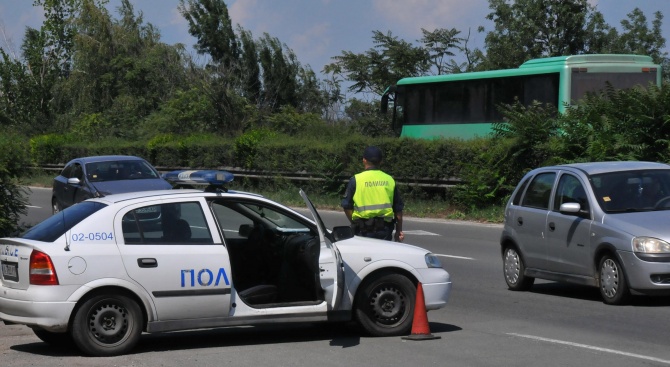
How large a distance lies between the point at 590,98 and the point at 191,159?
800 inches

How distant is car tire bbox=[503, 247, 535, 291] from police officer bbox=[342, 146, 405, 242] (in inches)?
112

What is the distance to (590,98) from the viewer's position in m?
23.0

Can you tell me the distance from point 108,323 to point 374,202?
3.12 meters

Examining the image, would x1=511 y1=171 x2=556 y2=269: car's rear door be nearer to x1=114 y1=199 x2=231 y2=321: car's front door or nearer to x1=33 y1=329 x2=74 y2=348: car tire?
x1=114 y1=199 x2=231 y2=321: car's front door

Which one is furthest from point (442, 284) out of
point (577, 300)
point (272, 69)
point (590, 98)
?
point (272, 69)

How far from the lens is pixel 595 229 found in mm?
11227

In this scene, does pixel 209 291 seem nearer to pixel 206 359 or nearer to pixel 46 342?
pixel 206 359

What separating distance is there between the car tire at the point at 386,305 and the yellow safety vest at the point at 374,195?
3.98 ft

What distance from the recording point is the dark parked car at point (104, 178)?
69.4 feet

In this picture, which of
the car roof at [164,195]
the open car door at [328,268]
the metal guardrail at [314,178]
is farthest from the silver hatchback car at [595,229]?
the metal guardrail at [314,178]

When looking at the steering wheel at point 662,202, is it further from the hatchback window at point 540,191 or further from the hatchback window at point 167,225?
the hatchback window at point 167,225

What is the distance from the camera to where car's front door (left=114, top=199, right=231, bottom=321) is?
854 cm

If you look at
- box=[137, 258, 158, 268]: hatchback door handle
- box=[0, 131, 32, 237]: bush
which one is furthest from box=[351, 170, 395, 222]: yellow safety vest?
box=[0, 131, 32, 237]: bush

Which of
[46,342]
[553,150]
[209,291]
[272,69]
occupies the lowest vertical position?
[46,342]
